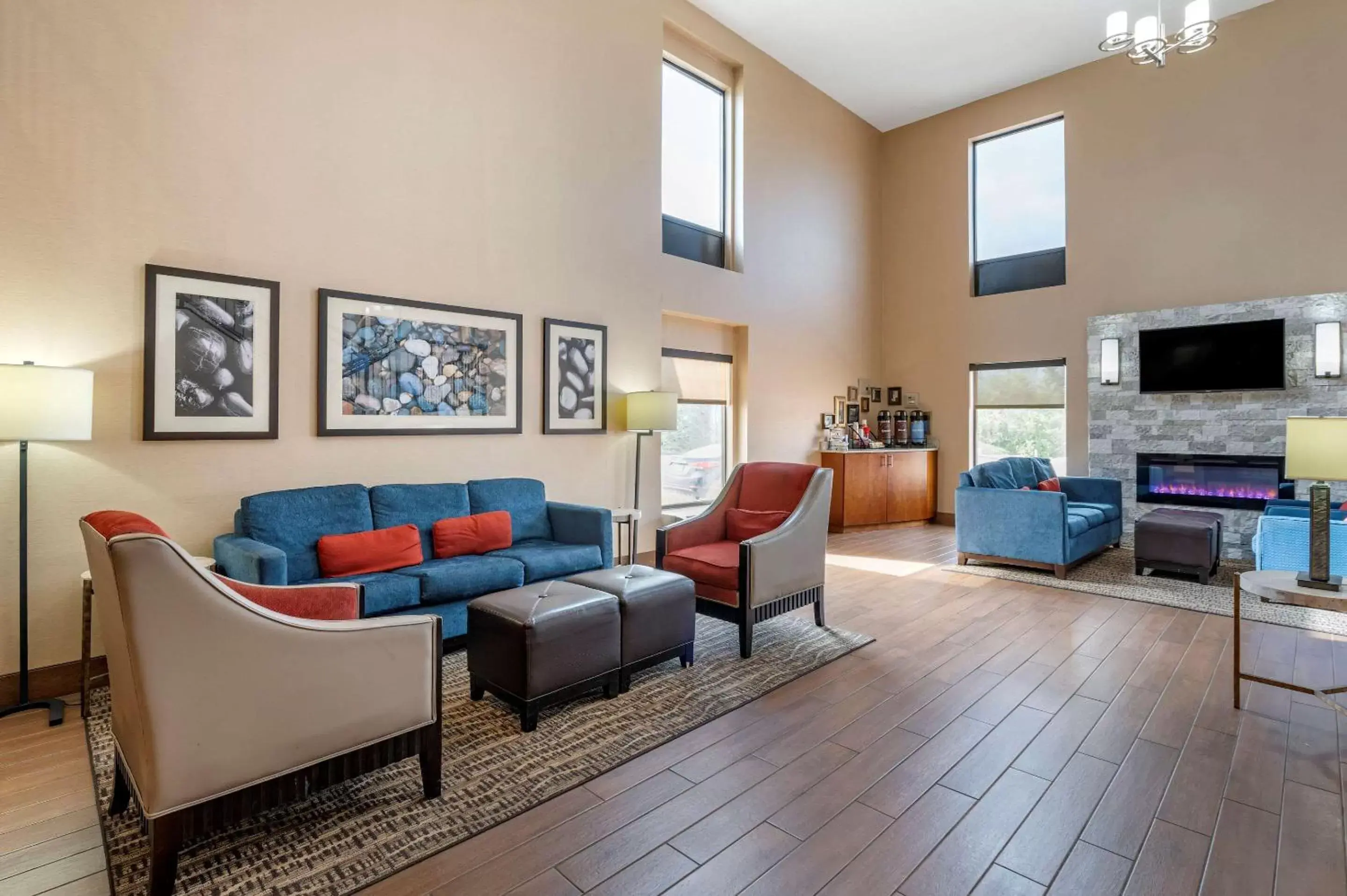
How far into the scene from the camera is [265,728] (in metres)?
1.80

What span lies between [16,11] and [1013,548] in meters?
7.01

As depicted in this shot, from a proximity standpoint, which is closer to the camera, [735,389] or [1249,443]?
[1249,443]

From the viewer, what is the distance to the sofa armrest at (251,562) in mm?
2941

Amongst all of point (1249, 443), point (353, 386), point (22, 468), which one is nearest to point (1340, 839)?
point (353, 386)

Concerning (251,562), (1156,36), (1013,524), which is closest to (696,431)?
(1013,524)

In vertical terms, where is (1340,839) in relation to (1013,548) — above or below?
Answer: below

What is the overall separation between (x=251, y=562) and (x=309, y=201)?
2165 millimetres

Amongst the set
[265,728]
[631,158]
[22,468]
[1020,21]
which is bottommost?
[265,728]

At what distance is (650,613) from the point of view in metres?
3.11

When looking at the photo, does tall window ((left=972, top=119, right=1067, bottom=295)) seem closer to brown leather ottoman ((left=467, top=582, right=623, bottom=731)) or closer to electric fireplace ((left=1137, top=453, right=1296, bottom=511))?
electric fireplace ((left=1137, top=453, right=1296, bottom=511))

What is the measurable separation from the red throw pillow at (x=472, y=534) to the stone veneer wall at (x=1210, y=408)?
6341 mm

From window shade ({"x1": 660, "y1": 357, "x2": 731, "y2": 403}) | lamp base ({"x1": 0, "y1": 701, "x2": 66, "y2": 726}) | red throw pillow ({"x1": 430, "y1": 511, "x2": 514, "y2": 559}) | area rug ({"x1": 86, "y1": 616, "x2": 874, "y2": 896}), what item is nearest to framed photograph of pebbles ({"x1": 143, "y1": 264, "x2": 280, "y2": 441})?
red throw pillow ({"x1": 430, "y1": 511, "x2": 514, "y2": 559})

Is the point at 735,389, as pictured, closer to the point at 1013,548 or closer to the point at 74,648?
the point at 1013,548

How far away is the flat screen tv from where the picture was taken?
6070 mm
